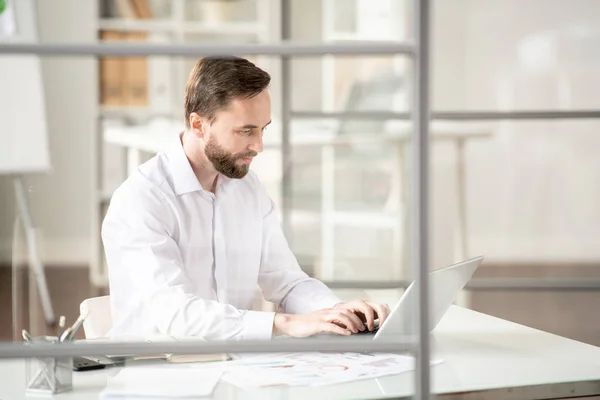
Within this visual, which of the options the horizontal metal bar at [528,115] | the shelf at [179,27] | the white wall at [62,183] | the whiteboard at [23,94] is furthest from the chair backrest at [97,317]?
the shelf at [179,27]

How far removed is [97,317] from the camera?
1.52 metres

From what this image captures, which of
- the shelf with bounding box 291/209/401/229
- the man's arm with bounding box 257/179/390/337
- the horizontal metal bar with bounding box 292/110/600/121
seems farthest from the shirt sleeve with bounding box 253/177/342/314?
the shelf with bounding box 291/209/401/229

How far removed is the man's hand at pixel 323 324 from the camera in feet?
4.43

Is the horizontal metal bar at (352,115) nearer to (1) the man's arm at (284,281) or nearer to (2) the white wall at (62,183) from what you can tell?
(2) the white wall at (62,183)

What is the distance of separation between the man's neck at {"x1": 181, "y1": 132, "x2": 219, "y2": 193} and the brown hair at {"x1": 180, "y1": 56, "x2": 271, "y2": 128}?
0.10ft

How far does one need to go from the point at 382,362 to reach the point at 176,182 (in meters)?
0.65

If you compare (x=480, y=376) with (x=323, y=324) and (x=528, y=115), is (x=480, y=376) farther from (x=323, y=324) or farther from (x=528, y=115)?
(x=528, y=115)

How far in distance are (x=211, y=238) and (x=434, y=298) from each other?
60 cm

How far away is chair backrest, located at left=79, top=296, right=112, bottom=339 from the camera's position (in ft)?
4.91

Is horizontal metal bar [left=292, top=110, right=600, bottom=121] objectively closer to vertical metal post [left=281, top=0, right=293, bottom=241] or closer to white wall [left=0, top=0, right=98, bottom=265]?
vertical metal post [left=281, top=0, right=293, bottom=241]

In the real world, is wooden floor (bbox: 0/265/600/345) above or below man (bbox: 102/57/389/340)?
below

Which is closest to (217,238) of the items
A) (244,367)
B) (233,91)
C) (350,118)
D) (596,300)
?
(233,91)

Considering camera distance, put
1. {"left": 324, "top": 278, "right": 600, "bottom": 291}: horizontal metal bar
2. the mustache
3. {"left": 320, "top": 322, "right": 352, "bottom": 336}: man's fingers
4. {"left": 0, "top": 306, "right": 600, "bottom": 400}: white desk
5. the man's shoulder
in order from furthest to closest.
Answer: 1. {"left": 324, "top": 278, "right": 600, "bottom": 291}: horizontal metal bar
2. the mustache
3. the man's shoulder
4. {"left": 320, "top": 322, "right": 352, "bottom": 336}: man's fingers
5. {"left": 0, "top": 306, "right": 600, "bottom": 400}: white desk

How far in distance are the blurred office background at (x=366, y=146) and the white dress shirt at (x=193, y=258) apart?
140 millimetres
